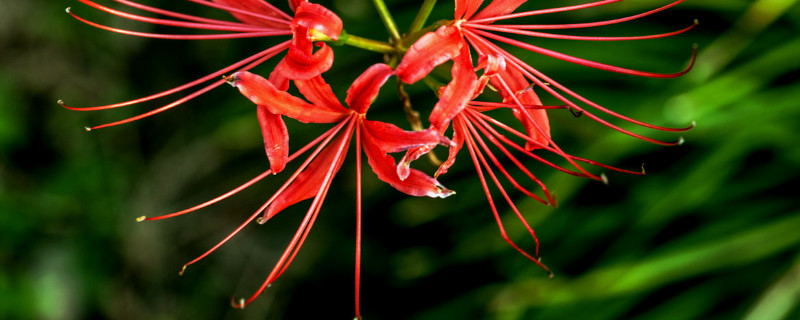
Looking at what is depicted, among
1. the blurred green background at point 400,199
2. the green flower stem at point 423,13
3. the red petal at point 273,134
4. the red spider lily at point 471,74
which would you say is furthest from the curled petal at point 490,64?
the blurred green background at point 400,199

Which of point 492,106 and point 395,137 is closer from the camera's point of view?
point 395,137

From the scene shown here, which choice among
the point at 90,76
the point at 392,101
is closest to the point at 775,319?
the point at 392,101

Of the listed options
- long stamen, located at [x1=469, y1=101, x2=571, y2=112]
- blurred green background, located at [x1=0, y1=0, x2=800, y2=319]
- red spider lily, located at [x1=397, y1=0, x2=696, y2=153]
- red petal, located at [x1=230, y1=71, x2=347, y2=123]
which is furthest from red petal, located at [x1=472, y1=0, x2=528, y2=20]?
blurred green background, located at [x1=0, y1=0, x2=800, y2=319]

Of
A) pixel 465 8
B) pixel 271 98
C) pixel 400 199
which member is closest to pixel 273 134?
pixel 271 98

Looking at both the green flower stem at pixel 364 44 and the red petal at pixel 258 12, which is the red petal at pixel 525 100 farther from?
the red petal at pixel 258 12

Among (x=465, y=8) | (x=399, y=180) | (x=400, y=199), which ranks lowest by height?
(x=399, y=180)

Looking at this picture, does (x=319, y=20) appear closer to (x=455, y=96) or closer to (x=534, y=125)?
(x=455, y=96)
